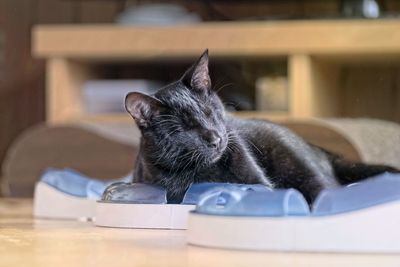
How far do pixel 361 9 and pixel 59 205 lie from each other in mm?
1631

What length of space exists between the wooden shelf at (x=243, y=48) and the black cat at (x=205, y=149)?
128 cm

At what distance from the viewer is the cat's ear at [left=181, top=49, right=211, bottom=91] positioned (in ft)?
3.60

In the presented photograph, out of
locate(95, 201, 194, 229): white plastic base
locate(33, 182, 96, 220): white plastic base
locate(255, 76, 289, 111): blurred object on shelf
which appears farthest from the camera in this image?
locate(255, 76, 289, 111): blurred object on shelf

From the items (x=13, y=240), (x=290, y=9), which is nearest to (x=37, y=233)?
(x=13, y=240)

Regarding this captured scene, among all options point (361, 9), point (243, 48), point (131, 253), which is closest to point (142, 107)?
point (131, 253)

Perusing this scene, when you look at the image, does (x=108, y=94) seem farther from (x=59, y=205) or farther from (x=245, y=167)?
(x=245, y=167)

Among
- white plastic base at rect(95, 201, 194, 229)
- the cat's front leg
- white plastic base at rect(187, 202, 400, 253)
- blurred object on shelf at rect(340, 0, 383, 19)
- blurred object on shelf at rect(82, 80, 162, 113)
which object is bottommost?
blurred object on shelf at rect(82, 80, 162, 113)

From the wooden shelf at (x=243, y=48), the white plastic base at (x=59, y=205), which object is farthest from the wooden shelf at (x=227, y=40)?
the white plastic base at (x=59, y=205)

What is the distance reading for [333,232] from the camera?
70 centimetres

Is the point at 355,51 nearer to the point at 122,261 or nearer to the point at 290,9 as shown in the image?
the point at 290,9

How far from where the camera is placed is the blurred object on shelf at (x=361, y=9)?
259 centimetres

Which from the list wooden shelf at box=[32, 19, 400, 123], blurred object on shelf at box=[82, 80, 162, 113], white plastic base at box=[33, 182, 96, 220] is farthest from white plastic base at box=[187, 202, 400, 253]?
blurred object on shelf at box=[82, 80, 162, 113]

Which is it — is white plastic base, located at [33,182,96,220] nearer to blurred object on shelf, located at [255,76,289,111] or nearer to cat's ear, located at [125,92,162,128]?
cat's ear, located at [125,92,162,128]

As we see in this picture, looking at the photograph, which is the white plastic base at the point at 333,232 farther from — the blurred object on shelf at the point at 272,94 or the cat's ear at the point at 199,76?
the blurred object on shelf at the point at 272,94
